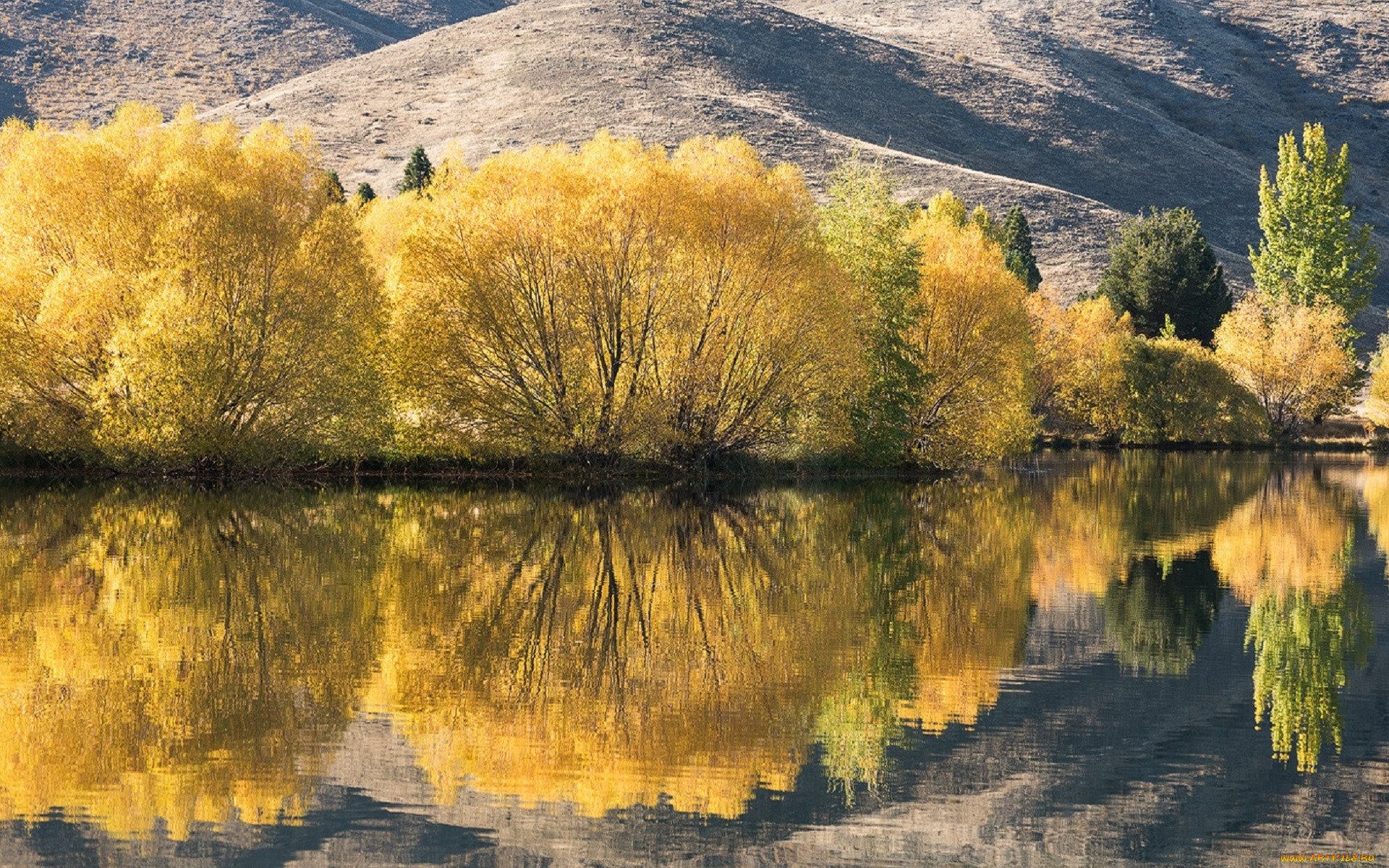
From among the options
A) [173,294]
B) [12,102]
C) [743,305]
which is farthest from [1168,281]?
[12,102]

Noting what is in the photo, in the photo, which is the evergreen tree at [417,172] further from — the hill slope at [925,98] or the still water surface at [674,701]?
the still water surface at [674,701]

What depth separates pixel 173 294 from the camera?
3553cm

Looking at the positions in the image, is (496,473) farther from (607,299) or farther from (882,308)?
(882,308)

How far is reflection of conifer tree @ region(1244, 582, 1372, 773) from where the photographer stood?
1216cm

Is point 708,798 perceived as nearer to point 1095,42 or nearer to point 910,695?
point 910,695

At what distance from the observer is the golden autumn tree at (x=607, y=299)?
129 ft

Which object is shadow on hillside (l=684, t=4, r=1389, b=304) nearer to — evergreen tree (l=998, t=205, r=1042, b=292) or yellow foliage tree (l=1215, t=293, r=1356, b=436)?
evergreen tree (l=998, t=205, r=1042, b=292)

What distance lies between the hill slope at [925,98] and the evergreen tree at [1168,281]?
887 centimetres

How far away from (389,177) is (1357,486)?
227ft

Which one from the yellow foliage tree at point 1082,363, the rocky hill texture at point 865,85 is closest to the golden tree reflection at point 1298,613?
the yellow foliage tree at point 1082,363

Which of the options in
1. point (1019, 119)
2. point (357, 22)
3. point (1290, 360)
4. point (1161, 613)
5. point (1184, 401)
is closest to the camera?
point (1161, 613)

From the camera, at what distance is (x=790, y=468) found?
45562mm

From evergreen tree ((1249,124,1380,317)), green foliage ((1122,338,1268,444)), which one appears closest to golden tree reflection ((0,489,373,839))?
green foliage ((1122,338,1268,444))

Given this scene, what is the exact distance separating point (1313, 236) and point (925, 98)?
5730 centimetres
